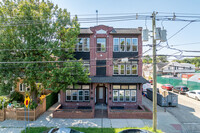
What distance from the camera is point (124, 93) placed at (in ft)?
50.8

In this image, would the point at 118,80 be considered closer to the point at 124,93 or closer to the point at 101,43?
the point at 124,93

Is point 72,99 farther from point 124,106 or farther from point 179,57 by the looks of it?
point 179,57

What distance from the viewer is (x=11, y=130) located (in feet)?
31.8

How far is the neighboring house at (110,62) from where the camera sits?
15.4 m

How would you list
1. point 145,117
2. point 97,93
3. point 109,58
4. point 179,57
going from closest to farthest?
point 179,57, point 145,117, point 109,58, point 97,93

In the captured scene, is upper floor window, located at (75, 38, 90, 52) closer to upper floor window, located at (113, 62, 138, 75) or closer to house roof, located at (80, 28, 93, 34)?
house roof, located at (80, 28, 93, 34)

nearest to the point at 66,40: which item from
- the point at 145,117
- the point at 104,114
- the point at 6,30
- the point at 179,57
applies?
the point at 6,30

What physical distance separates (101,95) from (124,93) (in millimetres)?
3571

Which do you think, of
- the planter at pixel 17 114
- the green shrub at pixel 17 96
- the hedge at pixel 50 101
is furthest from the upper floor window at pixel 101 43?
the green shrub at pixel 17 96

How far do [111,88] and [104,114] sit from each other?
3490 millimetres

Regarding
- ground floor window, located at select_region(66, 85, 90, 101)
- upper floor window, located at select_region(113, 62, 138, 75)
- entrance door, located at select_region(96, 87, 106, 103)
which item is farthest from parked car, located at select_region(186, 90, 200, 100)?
ground floor window, located at select_region(66, 85, 90, 101)

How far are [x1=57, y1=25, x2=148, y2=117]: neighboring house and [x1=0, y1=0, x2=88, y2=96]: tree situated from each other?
12.6 feet

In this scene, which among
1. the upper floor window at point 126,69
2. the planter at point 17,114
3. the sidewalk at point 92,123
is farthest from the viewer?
the upper floor window at point 126,69

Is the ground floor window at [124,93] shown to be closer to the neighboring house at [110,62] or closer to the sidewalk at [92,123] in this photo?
the neighboring house at [110,62]
